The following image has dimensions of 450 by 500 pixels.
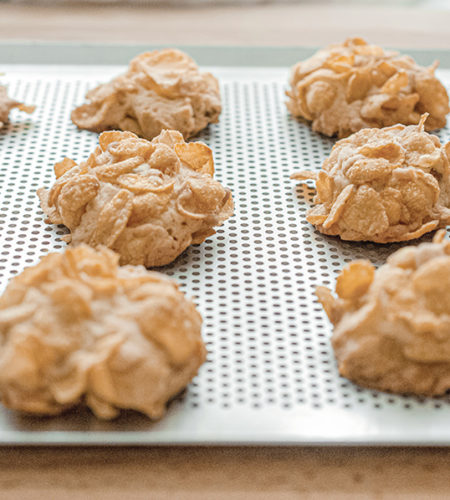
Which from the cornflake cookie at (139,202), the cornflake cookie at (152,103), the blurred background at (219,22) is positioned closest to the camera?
the cornflake cookie at (139,202)

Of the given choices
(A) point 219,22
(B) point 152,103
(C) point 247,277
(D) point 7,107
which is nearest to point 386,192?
(C) point 247,277

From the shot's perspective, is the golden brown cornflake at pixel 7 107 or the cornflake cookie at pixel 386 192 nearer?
the cornflake cookie at pixel 386 192

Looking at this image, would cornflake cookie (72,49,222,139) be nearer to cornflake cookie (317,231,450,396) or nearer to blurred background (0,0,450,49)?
blurred background (0,0,450,49)

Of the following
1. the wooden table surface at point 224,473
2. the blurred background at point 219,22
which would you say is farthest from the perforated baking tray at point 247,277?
the blurred background at point 219,22

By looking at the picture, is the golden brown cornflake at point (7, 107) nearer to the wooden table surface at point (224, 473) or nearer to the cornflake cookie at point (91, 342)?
the cornflake cookie at point (91, 342)

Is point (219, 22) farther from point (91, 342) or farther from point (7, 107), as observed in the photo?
point (91, 342)

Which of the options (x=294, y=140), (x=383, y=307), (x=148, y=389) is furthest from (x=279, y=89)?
(x=148, y=389)

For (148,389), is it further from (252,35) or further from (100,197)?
(252,35)

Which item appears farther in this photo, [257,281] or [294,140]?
[294,140]
